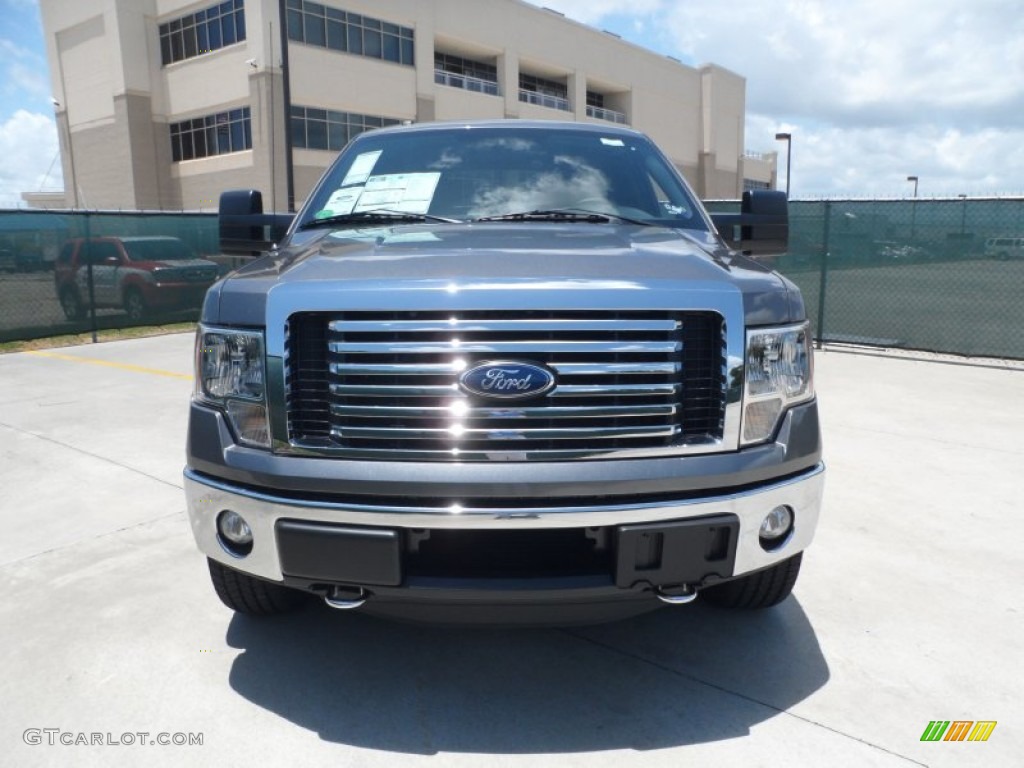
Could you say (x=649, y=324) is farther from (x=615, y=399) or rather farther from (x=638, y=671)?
(x=638, y=671)

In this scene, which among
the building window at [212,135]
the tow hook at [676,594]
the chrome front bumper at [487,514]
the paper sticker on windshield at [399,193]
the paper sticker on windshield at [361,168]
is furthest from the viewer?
the building window at [212,135]

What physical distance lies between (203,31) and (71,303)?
24632mm

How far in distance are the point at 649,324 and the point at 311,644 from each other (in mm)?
1798

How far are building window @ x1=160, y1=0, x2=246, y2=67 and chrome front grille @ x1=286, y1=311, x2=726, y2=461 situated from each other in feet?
107

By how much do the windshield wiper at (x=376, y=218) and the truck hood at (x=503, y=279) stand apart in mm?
483

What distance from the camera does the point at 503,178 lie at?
3.55m

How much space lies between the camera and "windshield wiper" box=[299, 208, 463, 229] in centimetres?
326

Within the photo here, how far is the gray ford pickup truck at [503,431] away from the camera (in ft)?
7.04

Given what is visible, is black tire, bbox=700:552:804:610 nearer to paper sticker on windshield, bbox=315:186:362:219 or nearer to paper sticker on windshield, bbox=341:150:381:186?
paper sticker on windshield, bbox=315:186:362:219

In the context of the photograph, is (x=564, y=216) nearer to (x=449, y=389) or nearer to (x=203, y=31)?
(x=449, y=389)

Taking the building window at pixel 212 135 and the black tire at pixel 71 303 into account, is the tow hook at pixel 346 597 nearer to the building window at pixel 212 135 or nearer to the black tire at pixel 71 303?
the black tire at pixel 71 303

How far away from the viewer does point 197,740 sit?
7.86ft

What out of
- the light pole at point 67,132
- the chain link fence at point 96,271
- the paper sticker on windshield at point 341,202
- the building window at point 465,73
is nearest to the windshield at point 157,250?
the chain link fence at point 96,271

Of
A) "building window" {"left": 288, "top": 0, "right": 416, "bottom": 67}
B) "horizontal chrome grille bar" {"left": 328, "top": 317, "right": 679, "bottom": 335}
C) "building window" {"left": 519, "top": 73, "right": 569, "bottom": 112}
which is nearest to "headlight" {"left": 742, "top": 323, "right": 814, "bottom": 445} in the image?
"horizontal chrome grille bar" {"left": 328, "top": 317, "right": 679, "bottom": 335}
